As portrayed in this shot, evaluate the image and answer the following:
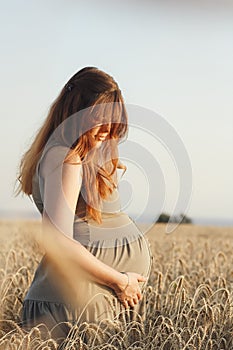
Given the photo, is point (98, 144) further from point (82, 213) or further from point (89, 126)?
point (82, 213)

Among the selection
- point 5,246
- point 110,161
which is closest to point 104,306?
point 110,161

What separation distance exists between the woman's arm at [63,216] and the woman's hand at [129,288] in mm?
32

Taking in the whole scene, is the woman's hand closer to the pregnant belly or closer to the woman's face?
the pregnant belly

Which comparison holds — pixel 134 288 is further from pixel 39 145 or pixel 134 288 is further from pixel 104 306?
pixel 39 145

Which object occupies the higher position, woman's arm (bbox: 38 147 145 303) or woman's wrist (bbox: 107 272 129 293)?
woman's arm (bbox: 38 147 145 303)

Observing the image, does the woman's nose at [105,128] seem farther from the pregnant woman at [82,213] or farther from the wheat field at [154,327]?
the wheat field at [154,327]

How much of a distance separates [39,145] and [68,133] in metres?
0.11

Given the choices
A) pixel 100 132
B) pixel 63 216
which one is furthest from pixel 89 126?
pixel 63 216

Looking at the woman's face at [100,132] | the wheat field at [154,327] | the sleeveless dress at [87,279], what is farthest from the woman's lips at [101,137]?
the wheat field at [154,327]

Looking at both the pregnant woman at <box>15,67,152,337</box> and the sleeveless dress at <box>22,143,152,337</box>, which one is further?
the sleeveless dress at <box>22,143,152,337</box>

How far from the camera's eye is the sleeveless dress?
5.69 feet

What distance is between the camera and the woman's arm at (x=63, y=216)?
160 centimetres

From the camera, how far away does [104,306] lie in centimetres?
179

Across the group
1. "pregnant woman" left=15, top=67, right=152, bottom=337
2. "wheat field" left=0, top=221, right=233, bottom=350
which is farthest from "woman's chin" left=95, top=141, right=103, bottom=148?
"wheat field" left=0, top=221, right=233, bottom=350
